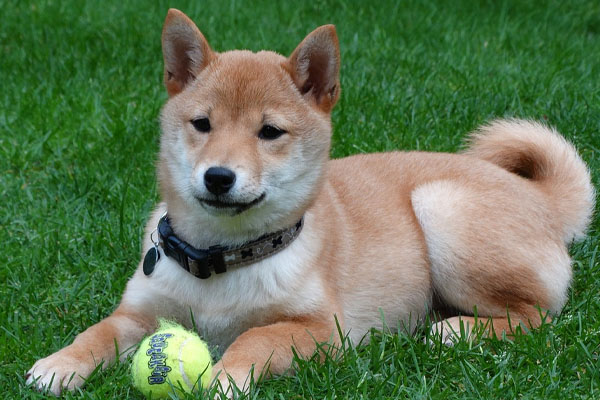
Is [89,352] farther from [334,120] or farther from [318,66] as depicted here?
[334,120]

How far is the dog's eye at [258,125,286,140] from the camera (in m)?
3.20

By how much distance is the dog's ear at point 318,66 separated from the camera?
3.37m

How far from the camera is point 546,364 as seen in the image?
10.2 feet

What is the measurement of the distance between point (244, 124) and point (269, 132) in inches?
4.4

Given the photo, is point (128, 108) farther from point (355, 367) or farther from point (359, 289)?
point (355, 367)

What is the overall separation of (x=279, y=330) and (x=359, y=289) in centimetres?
59

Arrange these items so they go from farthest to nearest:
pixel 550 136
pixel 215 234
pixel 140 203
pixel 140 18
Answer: pixel 140 18 < pixel 140 203 < pixel 550 136 < pixel 215 234

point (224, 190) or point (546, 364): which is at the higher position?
point (224, 190)

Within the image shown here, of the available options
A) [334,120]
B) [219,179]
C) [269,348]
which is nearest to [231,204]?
[219,179]

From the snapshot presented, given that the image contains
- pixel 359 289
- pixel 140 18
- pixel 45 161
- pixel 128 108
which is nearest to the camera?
pixel 359 289

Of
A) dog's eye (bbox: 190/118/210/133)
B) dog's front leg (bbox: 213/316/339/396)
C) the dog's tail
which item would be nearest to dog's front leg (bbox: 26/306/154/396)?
dog's front leg (bbox: 213/316/339/396)

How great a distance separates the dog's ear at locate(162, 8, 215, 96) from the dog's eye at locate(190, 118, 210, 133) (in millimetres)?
290

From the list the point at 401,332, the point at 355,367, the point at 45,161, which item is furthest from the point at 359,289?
the point at 45,161

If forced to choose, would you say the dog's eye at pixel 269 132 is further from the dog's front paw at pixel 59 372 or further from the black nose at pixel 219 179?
the dog's front paw at pixel 59 372
